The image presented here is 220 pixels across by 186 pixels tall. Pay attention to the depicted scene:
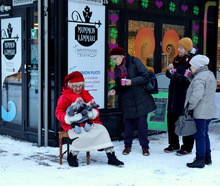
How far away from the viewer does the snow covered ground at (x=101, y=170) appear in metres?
5.19

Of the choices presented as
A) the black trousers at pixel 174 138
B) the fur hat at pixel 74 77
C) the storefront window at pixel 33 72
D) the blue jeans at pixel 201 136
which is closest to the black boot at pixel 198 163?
the blue jeans at pixel 201 136

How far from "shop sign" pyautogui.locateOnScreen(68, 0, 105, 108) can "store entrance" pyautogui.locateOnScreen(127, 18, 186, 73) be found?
0.77 meters

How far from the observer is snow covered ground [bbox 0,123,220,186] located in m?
5.19

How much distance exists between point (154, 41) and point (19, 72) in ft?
8.93

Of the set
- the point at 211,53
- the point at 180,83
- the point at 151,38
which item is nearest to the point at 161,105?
the point at 180,83

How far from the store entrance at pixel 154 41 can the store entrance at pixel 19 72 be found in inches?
72.1

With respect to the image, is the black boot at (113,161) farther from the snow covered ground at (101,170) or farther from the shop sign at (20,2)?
the shop sign at (20,2)

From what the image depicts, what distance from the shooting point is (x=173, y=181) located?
17.2 feet

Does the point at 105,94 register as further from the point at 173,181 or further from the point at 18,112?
the point at 173,181

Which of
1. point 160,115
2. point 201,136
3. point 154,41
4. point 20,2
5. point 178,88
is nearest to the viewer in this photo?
point 201,136

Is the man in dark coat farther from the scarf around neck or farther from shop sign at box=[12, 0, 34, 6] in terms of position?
shop sign at box=[12, 0, 34, 6]

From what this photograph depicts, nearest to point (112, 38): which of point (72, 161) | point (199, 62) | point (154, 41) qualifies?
point (154, 41)

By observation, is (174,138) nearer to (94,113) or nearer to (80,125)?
(94,113)

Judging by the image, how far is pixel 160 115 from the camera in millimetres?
7523
